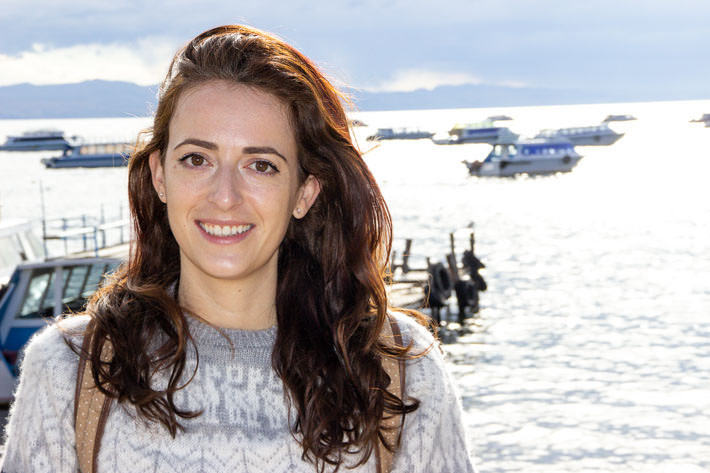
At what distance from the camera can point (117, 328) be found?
2.84 metres

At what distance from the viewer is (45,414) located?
2.59 metres

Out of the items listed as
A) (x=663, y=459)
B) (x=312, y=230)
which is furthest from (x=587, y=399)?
(x=312, y=230)

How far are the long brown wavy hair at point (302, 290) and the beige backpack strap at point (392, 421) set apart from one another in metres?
0.02

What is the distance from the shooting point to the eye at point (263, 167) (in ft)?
9.43

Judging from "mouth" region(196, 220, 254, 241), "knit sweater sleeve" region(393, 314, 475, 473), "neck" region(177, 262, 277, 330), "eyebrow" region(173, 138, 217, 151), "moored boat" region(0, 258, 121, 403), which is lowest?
"moored boat" region(0, 258, 121, 403)

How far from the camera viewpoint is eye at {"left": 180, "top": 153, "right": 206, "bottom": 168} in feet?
9.29

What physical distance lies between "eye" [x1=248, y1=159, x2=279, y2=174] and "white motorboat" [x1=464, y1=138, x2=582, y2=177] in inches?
3801

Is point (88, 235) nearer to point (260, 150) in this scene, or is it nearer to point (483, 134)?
point (260, 150)

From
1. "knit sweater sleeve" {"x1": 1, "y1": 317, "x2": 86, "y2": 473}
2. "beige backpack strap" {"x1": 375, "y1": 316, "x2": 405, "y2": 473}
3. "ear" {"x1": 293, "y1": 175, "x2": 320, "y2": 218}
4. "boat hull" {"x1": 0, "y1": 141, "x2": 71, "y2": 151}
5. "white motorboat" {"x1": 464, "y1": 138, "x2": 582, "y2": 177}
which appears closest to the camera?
"knit sweater sleeve" {"x1": 1, "y1": 317, "x2": 86, "y2": 473}

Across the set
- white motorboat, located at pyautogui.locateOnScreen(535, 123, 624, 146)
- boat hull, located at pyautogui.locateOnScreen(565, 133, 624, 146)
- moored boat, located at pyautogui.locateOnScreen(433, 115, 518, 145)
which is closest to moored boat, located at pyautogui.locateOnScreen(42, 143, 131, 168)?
moored boat, located at pyautogui.locateOnScreen(433, 115, 518, 145)

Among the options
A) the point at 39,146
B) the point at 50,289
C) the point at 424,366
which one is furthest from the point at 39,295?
the point at 39,146

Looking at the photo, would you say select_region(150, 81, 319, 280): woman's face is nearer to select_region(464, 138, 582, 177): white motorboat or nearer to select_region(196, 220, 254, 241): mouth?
select_region(196, 220, 254, 241): mouth

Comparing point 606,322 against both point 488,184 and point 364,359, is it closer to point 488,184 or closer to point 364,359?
point 364,359

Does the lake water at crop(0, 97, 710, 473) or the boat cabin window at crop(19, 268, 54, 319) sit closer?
the boat cabin window at crop(19, 268, 54, 319)
